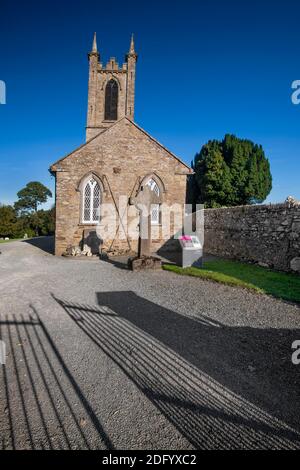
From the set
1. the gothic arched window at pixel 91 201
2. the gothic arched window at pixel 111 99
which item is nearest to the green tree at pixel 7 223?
the gothic arched window at pixel 111 99

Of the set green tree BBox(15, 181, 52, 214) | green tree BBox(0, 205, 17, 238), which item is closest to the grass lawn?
green tree BBox(0, 205, 17, 238)

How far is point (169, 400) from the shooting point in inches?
115

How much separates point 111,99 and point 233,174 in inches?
673

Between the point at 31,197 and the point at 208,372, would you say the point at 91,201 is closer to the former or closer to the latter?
the point at 208,372

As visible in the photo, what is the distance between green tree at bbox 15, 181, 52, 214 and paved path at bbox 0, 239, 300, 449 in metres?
52.3

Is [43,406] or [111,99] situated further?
[111,99]

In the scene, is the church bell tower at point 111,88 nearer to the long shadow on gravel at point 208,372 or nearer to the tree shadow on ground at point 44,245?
the tree shadow on ground at point 44,245

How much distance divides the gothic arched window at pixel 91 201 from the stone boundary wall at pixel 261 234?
7461 mm

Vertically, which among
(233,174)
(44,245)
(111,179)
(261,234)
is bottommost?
(44,245)

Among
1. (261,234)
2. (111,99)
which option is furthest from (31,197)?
(261,234)

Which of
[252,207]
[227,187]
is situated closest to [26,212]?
[227,187]

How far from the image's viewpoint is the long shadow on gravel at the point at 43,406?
2365 millimetres

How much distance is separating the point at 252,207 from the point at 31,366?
11.6 meters

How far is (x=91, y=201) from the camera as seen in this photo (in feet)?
51.5
